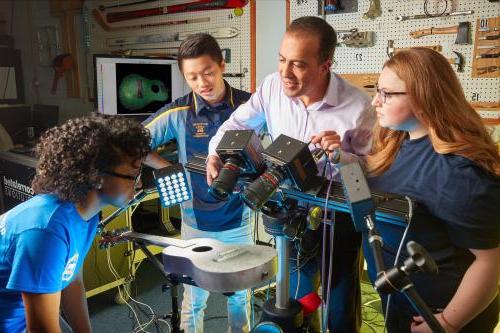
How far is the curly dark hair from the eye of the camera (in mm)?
1115

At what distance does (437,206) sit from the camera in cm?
101

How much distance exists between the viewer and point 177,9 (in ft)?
10.3

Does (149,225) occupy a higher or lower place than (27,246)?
lower

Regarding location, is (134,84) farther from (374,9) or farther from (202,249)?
(202,249)

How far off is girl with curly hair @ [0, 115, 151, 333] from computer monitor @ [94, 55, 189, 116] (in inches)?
58.6

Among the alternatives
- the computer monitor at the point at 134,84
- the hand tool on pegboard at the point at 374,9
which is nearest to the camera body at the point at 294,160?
the hand tool on pegboard at the point at 374,9

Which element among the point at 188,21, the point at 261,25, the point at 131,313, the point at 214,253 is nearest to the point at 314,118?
the point at 214,253

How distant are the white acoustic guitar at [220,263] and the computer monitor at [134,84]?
182 cm

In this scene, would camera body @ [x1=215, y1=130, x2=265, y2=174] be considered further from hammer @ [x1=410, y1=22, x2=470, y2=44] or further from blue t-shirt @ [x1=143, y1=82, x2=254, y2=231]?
hammer @ [x1=410, y1=22, x2=470, y2=44]

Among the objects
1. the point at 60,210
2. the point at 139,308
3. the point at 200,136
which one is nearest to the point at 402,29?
the point at 200,136

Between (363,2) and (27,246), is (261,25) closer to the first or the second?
(363,2)

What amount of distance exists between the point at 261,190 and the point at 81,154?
0.52 meters

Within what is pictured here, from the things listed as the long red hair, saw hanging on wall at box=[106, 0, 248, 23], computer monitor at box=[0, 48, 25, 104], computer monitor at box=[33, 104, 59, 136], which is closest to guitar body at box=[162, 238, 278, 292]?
the long red hair

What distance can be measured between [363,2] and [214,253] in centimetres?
195
